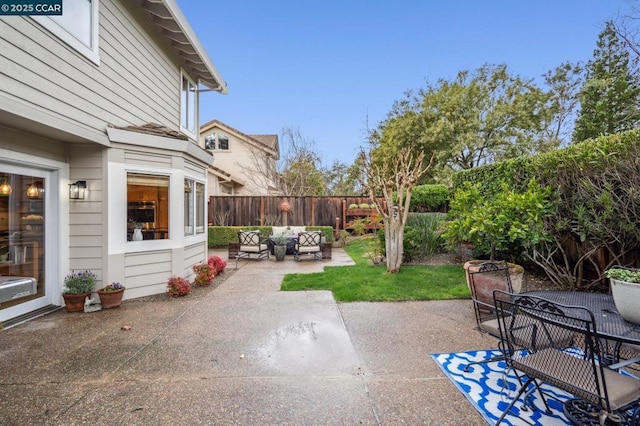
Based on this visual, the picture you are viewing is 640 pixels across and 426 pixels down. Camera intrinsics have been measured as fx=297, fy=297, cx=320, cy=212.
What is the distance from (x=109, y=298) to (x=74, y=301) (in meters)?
0.47

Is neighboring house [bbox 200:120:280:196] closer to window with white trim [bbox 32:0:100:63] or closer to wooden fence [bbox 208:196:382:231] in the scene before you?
wooden fence [bbox 208:196:382:231]

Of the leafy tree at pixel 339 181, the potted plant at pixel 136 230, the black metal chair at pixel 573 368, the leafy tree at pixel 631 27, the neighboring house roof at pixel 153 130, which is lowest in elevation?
the black metal chair at pixel 573 368

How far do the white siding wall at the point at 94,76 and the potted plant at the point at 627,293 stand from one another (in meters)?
5.89

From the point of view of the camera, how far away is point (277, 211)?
44.0ft

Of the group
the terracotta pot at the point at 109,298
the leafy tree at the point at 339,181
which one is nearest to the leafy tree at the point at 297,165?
the leafy tree at the point at 339,181

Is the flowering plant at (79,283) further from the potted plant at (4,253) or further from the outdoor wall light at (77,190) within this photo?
the outdoor wall light at (77,190)

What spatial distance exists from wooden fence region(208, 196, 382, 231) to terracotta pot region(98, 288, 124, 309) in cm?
849

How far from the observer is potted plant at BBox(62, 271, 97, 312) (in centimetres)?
452

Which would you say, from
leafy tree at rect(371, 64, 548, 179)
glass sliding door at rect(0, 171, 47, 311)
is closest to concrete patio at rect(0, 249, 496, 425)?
glass sliding door at rect(0, 171, 47, 311)

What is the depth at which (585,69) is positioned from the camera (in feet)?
58.0

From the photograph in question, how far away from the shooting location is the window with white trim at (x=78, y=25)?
391cm

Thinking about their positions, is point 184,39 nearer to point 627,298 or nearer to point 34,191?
point 34,191

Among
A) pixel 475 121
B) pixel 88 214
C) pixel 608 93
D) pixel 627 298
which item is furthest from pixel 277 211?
pixel 608 93

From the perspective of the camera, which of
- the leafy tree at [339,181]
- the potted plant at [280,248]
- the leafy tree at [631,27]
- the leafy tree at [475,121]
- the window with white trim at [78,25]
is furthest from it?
the leafy tree at [339,181]
